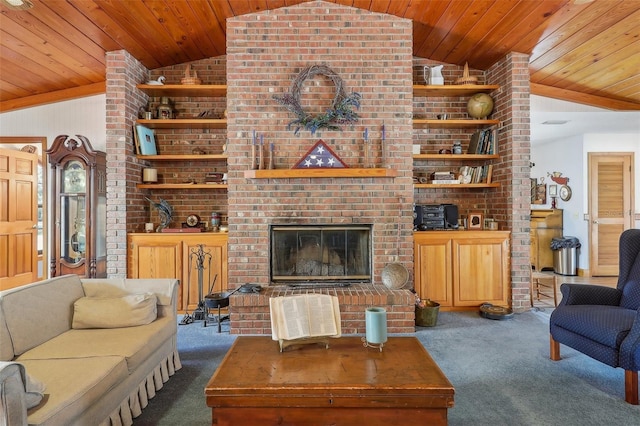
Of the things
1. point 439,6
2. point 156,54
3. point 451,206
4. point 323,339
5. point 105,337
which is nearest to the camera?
point 323,339

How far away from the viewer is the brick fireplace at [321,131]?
366cm

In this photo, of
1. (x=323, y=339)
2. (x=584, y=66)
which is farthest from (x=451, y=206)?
(x=323, y=339)

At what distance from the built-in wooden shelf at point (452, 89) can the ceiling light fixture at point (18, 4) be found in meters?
3.45

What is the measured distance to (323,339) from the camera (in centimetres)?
196

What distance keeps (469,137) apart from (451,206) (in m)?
0.91

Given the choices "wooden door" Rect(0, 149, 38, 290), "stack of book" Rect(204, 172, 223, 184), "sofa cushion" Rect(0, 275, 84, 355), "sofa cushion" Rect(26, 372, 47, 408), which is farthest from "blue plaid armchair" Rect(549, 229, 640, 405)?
"wooden door" Rect(0, 149, 38, 290)

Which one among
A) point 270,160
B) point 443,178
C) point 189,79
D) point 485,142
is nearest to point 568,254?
point 485,142

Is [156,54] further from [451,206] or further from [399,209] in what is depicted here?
[451,206]

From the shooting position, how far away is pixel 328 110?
362cm

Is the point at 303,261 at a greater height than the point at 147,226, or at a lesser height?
lesser

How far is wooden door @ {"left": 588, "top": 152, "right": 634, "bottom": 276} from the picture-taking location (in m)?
6.21

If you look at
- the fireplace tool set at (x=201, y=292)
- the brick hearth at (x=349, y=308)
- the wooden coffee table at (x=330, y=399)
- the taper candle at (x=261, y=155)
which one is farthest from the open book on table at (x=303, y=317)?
the taper candle at (x=261, y=155)

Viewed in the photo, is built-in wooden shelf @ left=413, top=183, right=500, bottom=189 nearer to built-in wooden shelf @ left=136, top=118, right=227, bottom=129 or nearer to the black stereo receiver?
the black stereo receiver

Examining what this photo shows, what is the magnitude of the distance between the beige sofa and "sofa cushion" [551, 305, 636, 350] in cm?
272
